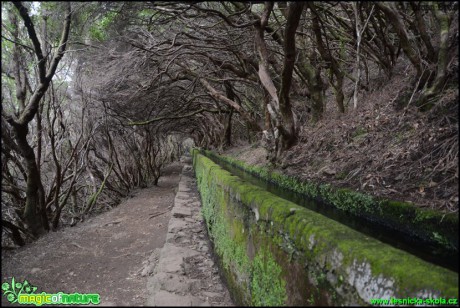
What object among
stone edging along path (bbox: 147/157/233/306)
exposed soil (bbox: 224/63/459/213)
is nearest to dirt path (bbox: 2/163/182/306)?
stone edging along path (bbox: 147/157/233/306)

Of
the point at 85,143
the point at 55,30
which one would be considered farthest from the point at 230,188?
the point at 85,143

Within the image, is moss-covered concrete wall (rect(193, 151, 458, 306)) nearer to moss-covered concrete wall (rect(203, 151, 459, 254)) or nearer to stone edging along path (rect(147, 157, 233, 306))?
stone edging along path (rect(147, 157, 233, 306))

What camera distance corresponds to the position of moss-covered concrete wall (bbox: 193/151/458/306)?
65.4 inches

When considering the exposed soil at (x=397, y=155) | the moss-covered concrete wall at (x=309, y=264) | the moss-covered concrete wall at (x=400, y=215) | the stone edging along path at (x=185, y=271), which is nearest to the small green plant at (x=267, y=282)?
the moss-covered concrete wall at (x=309, y=264)

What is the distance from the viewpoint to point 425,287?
1533 mm

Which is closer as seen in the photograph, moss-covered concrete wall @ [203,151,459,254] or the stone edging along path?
moss-covered concrete wall @ [203,151,459,254]

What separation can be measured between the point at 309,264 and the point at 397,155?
2622 millimetres

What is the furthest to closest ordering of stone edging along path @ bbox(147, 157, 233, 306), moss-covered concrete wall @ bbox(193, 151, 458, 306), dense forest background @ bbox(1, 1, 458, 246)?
dense forest background @ bbox(1, 1, 458, 246), stone edging along path @ bbox(147, 157, 233, 306), moss-covered concrete wall @ bbox(193, 151, 458, 306)

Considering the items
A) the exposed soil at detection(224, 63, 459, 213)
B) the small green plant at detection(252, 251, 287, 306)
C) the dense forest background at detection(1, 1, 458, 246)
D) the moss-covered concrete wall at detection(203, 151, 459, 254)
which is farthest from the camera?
the dense forest background at detection(1, 1, 458, 246)

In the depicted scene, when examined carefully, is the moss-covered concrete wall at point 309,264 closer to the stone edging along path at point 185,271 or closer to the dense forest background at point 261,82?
the stone edging along path at point 185,271

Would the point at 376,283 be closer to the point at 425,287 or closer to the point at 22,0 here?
the point at 425,287

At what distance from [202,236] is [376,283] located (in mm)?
5191

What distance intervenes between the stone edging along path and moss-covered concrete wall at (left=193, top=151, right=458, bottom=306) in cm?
39

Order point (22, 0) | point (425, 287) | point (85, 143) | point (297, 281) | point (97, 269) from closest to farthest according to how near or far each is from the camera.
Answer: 1. point (425, 287)
2. point (297, 281)
3. point (22, 0)
4. point (97, 269)
5. point (85, 143)
